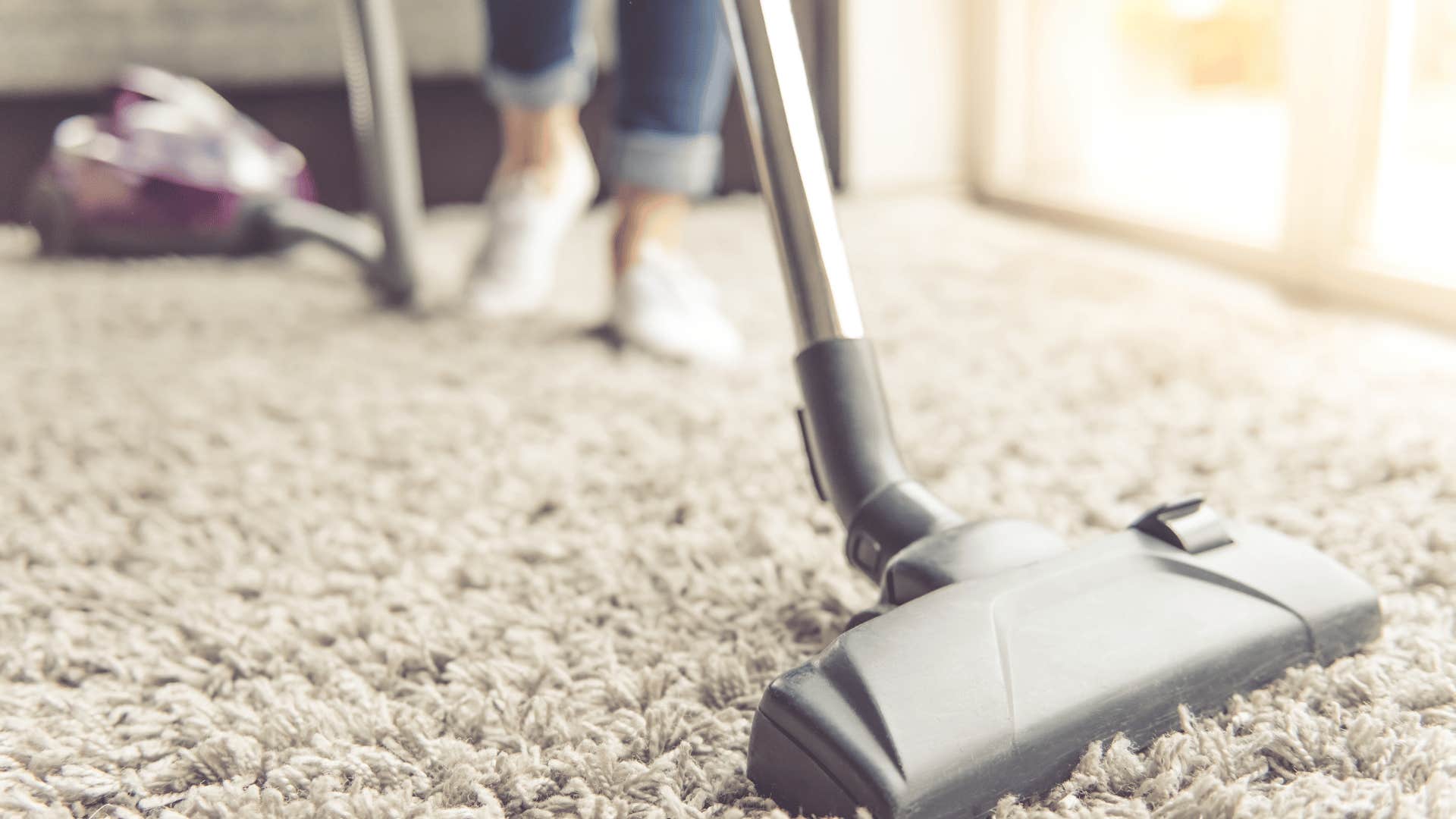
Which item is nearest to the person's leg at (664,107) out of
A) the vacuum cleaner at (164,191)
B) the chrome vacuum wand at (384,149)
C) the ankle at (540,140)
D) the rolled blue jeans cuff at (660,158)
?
the rolled blue jeans cuff at (660,158)

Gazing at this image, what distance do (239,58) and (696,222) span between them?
755 millimetres

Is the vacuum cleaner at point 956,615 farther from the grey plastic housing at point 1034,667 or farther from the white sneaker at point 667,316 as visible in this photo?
the white sneaker at point 667,316

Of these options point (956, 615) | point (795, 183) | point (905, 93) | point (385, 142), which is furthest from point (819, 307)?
point (905, 93)

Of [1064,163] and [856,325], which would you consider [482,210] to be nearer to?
[1064,163]

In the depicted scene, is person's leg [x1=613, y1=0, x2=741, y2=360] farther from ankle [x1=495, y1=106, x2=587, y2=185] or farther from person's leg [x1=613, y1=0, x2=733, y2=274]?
ankle [x1=495, y1=106, x2=587, y2=185]

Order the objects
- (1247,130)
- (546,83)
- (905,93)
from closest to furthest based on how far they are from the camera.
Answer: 1. (546,83)
2. (905,93)
3. (1247,130)

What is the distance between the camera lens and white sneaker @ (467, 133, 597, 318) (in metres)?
1.12

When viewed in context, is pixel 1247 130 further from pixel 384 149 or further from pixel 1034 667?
pixel 1034 667

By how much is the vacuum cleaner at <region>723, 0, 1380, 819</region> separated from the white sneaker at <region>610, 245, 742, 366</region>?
1.56 ft

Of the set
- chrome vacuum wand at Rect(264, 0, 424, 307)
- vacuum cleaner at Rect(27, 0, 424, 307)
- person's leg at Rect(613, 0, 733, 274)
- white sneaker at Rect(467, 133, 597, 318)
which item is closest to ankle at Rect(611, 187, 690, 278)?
person's leg at Rect(613, 0, 733, 274)

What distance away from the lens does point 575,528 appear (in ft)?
1.95

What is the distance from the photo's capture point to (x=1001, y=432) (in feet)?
2.35

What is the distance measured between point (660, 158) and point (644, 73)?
7 centimetres

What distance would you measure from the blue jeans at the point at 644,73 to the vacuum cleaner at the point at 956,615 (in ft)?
1.56
